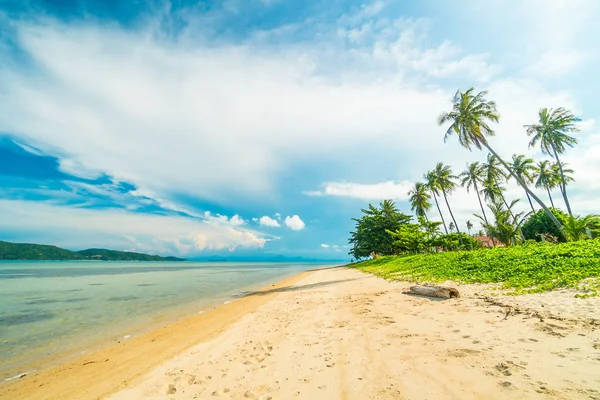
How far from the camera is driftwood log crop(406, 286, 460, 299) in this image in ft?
31.4

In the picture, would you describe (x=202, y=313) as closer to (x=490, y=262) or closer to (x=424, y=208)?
(x=490, y=262)

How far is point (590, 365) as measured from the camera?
3773 mm

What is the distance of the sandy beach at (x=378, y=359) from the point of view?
151 inches

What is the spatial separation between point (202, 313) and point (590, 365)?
14.4 m

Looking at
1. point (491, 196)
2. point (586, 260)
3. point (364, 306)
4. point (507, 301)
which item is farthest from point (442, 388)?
point (491, 196)

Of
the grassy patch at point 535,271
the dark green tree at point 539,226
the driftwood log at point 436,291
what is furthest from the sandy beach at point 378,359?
the dark green tree at point 539,226

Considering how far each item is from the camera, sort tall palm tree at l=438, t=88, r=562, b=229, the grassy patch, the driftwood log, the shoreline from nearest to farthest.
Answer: the shoreline → the grassy patch → the driftwood log → tall palm tree at l=438, t=88, r=562, b=229

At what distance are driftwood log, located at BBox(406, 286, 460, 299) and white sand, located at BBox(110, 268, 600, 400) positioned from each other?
3.85ft

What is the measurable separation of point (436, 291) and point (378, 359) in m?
6.24

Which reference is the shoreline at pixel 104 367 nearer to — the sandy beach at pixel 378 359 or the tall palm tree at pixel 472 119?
the sandy beach at pixel 378 359

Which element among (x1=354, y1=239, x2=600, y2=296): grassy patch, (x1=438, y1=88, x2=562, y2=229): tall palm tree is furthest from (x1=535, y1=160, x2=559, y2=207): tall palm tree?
(x1=354, y1=239, x2=600, y2=296): grassy patch

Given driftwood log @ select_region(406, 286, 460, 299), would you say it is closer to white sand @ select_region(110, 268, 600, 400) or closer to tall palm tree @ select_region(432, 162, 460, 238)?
white sand @ select_region(110, 268, 600, 400)

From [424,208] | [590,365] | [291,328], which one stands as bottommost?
[291,328]

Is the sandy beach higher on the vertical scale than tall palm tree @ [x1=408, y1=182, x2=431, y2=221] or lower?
lower
